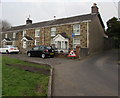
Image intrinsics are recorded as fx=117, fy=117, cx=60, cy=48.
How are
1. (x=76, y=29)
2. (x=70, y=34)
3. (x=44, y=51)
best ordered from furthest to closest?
(x=70, y=34) → (x=76, y=29) → (x=44, y=51)

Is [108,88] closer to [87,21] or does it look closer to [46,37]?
[87,21]

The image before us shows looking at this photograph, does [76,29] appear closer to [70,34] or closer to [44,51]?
[70,34]

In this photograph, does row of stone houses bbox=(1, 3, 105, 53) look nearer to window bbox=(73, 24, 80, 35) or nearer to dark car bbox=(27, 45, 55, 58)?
window bbox=(73, 24, 80, 35)

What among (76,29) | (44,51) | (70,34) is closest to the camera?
(44,51)

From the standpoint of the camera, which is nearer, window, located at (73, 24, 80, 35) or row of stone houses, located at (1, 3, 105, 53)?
row of stone houses, located at (1, 3, 105, 53)

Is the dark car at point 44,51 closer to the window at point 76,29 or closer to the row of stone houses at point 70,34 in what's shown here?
the row of stone houses at point 70,34

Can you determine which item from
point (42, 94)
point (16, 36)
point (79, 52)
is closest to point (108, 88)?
point (42, 94)

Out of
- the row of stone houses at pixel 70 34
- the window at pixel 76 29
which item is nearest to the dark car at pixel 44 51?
the row of stone houses at pixel 70 34

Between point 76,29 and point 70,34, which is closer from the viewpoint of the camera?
point 76,29

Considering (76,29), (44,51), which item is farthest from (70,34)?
(44,51)

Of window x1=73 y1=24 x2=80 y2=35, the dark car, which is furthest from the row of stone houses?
the dark car

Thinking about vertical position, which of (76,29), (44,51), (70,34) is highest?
(76,29)

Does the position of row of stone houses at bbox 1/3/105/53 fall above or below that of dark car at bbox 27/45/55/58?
above

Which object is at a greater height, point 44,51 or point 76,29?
point 76,29
